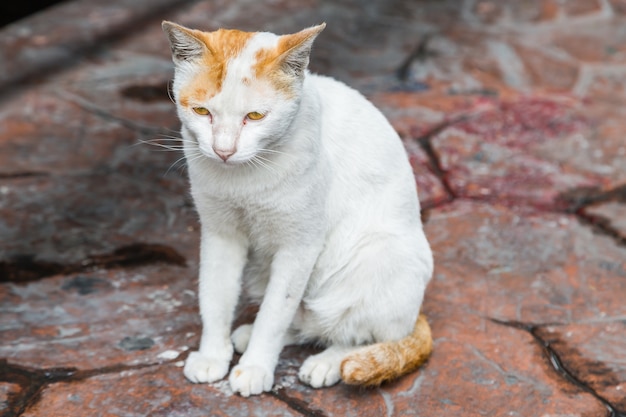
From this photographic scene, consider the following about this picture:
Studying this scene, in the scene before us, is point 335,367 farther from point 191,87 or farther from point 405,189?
point 191,87


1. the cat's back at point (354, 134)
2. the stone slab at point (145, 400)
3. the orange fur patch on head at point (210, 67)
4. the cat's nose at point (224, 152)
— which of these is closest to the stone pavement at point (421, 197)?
the stone slab at point (145, 400)

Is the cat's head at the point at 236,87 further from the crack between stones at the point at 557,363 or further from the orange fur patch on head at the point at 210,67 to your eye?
the crack between stones at the point at 557,363

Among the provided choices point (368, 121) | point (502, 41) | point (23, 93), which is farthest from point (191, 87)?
point (502, 41)

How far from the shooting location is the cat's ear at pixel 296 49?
234 cm

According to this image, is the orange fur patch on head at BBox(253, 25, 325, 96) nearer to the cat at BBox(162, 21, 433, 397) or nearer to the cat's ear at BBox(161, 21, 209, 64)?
the cat at BBox(162, 21, 433, 397)

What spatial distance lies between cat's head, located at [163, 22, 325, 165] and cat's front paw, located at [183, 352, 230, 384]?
0.76m

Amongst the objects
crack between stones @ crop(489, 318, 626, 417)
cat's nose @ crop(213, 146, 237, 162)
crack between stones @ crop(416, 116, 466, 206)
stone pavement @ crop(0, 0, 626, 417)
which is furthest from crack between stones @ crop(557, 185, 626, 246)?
cat's nose @ crop(213, 146, 237, 162)

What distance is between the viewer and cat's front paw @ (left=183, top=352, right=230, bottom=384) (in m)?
2.77

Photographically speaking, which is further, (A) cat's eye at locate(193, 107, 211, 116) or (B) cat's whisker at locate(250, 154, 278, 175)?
(B) cat's whisker at locate(250, 154, 278, 175)

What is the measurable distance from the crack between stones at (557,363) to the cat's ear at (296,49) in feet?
4.50

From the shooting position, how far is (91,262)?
3596mm

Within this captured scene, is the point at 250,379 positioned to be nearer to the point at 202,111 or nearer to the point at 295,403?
the point at 295,403

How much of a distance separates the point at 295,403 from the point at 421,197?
1.65 meters

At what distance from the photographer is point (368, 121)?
2.82 m
